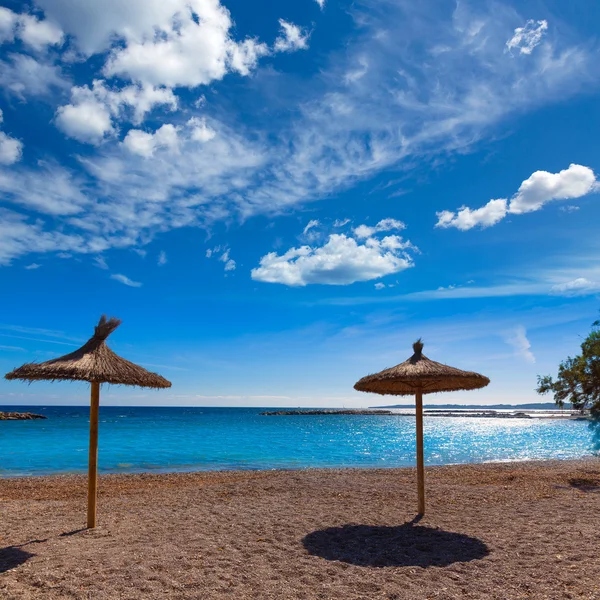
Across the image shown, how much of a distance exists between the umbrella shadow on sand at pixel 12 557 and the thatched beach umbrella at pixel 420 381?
560cm

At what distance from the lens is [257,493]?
10531 millimetres

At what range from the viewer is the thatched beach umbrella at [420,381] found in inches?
304

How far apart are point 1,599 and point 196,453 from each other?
76.3ft

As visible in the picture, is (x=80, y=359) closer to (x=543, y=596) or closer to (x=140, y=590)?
(x=140, y=590)

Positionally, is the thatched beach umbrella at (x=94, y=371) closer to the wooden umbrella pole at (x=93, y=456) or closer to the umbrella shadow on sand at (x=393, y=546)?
the wooden umbrella pole at (x=93, y=456)

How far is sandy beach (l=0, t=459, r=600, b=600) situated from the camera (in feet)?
16.2

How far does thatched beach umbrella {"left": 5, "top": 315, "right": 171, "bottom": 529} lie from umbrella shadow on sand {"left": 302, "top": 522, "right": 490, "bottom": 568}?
342cm

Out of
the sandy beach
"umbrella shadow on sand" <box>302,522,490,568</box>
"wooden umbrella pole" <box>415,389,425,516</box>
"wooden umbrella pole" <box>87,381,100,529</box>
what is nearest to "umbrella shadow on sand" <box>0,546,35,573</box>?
the sandy beach

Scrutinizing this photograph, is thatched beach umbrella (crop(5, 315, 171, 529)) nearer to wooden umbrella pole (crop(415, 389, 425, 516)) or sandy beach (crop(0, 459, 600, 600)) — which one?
sandy beach (crop(0, 459, 600, 600))

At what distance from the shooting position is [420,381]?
8.42m

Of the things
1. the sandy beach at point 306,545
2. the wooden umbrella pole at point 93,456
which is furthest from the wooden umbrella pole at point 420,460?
the wooden umbrella pole at point 93,456

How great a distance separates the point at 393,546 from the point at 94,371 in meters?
4.88

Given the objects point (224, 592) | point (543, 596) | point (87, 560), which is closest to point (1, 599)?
point (87, 560)

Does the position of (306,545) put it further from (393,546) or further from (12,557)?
(12,557)
